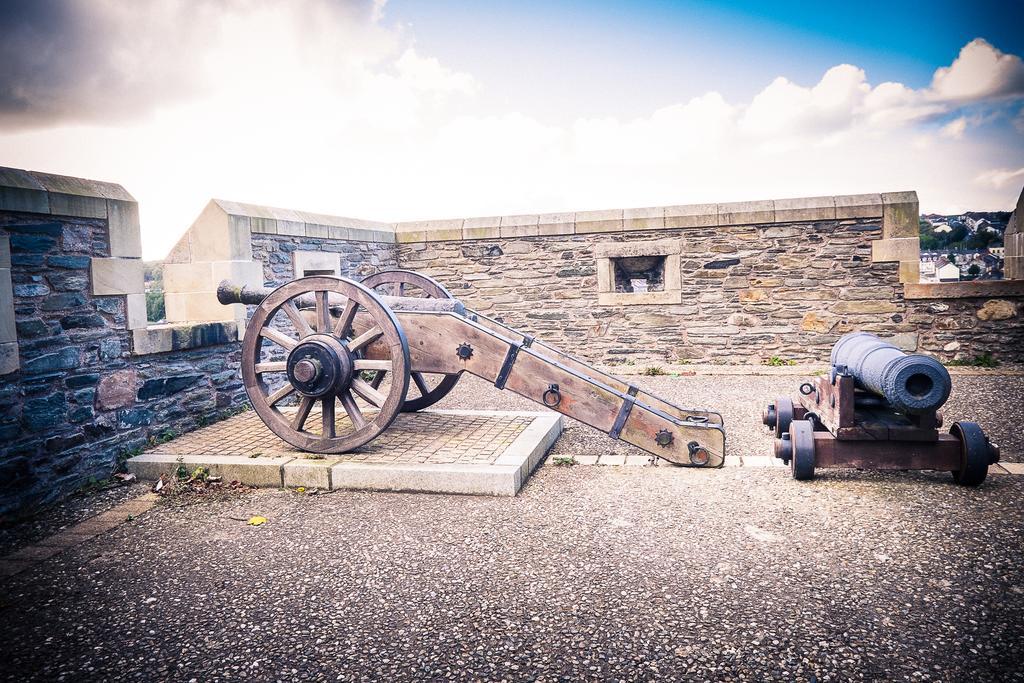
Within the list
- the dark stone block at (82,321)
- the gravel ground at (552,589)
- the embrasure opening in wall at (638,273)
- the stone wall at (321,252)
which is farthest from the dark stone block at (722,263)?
the dark stone block at (82,321)

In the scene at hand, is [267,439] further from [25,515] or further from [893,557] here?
[893,557]

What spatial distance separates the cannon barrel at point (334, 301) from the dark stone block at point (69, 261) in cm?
88

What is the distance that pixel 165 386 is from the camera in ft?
16.0

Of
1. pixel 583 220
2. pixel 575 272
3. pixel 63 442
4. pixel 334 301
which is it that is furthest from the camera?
pixel 575 272

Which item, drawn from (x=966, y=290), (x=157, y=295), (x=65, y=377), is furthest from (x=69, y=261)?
(x=966, y=290)

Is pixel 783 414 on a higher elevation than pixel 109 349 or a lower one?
lower

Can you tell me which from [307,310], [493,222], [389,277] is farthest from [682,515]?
[493,222]

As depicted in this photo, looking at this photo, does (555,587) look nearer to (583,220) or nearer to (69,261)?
(69,261)

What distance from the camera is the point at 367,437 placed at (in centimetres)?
412

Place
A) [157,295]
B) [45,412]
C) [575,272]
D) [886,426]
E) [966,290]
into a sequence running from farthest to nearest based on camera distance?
[575,272]
[966,290]
[157,295]
[45,412]
[886,426]

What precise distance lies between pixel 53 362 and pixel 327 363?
1.67 m

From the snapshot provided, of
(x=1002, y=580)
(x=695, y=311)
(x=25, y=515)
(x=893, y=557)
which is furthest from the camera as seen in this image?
(x=695, y=311)

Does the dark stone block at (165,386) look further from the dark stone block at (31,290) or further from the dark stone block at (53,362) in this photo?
the dark stone block at (31,290)

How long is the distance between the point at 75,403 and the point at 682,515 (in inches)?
150
